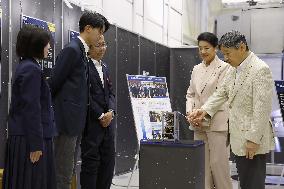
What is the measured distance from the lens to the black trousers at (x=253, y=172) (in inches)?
105

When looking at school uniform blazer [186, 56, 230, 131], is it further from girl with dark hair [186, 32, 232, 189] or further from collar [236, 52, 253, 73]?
collar [236, 52, 253, 73]

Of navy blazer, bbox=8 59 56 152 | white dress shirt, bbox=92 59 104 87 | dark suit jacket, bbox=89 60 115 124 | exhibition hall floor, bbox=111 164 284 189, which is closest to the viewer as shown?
navy blazer, bbox=8 59 56 152

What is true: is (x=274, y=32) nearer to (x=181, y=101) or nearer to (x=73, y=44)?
(x=181, y=101)

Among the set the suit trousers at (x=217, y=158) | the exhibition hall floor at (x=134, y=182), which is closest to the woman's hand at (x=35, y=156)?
the suit trousers at (x=217, y=158)

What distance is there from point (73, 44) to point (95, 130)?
70cm

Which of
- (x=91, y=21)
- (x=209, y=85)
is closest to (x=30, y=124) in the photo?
(x=91, y=21)

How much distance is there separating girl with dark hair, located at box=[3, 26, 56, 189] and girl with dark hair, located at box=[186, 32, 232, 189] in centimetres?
154

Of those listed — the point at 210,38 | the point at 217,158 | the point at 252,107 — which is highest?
the point at 210,38

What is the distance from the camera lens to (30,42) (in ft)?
8.94

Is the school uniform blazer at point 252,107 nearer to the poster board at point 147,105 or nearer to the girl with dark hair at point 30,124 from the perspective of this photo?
the girl with dark hair at point 30,124

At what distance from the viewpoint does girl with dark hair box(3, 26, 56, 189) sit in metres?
2.59

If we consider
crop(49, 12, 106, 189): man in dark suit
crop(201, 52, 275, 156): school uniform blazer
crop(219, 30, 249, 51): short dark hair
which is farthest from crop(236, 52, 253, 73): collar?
crop(49, 12, 106, 189): man in dark suit

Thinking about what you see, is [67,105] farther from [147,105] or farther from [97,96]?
[147,105]

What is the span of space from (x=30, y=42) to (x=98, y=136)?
1.00m
